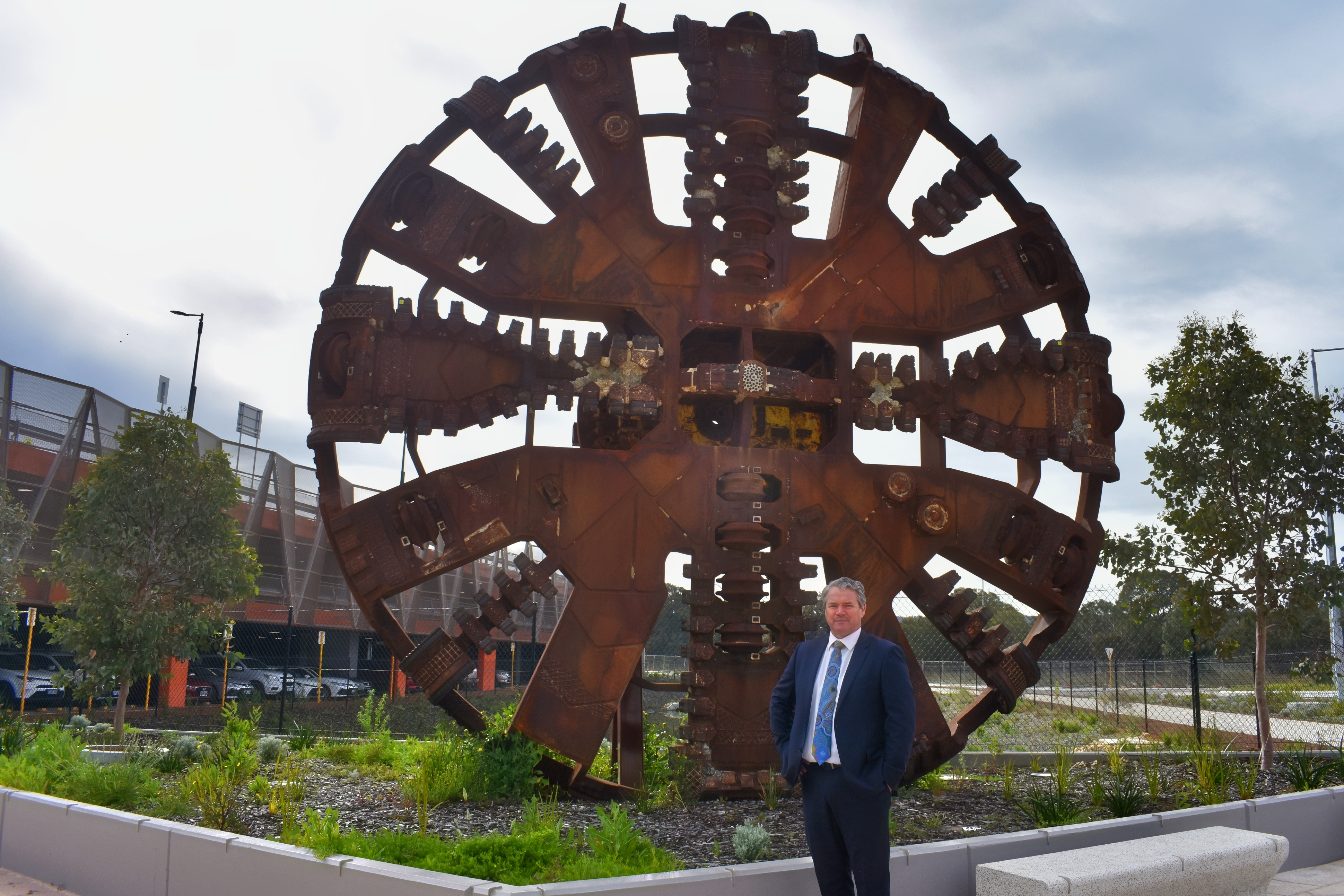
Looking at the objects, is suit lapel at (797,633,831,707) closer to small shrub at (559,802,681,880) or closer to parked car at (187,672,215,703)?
small shrub at (559,802,681,880)

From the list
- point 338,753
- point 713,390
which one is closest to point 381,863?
point 713,390

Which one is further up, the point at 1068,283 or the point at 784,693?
the point at 1068,283

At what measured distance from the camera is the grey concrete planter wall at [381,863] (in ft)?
14.4

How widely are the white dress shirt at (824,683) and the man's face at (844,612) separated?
28 millimetres

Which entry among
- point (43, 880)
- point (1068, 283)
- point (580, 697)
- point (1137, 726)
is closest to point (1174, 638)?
point (1137, 726)

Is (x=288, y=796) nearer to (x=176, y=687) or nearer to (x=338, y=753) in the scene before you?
(x=338, y=753)

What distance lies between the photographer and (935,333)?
340 inches

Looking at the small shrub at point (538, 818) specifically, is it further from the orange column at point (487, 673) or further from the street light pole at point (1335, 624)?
the orange column at point (487, 673)

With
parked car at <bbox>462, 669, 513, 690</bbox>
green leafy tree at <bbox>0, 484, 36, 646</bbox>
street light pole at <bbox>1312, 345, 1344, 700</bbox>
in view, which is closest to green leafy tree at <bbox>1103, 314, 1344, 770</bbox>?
street light pole at <bbox>1312, 345, 1344, 700</bbox>

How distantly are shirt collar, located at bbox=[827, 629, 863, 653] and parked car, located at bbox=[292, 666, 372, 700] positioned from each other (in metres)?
26.4

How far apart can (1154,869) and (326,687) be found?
3020cm

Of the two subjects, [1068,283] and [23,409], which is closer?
[1068,283]

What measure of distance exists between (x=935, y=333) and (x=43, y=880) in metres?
7.87

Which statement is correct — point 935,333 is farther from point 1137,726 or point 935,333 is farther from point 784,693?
point 1137,726
